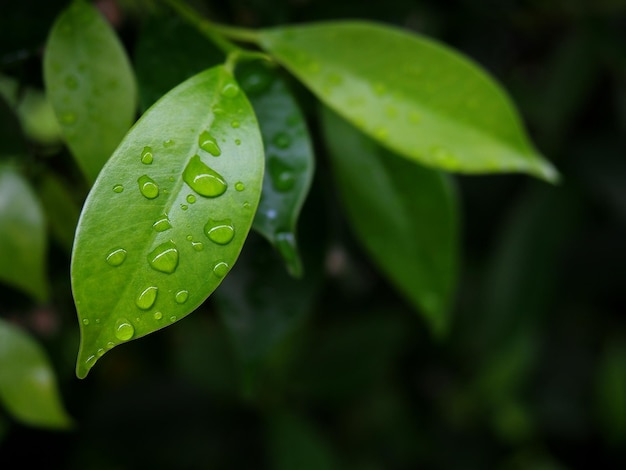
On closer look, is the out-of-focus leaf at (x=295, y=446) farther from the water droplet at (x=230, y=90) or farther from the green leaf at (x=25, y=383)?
the water droplet at (x=230, y=90)

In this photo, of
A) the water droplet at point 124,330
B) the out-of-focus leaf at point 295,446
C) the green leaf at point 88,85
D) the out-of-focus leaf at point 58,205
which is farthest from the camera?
the out-of-focus leaf at point 295,446

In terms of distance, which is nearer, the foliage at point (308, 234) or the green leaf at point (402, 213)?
the foliage at point (308, 234)

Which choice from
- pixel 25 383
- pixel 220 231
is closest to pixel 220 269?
pixel 220 231

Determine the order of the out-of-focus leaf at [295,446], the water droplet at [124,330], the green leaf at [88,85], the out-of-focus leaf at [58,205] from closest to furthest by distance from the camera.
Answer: the water droplet at [124,330], the green leaf at [88,85], the out-of-focus leaf at [58,205], the out-of-focus leaf at [295,446]

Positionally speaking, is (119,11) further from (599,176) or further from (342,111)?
(599,176)

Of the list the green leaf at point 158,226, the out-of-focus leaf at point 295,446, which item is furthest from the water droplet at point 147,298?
the out-of-focus leaf at point 295,446

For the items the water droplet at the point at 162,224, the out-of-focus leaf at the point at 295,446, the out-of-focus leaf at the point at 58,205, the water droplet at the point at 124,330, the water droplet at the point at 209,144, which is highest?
the water droplet at the point at 209,144

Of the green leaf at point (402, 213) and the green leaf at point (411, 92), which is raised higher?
the green leaf at point (411, 92)
